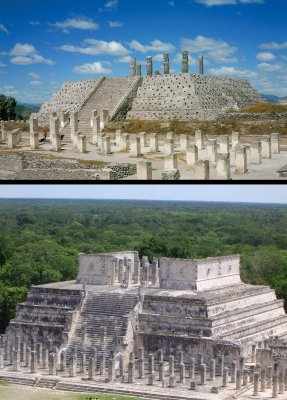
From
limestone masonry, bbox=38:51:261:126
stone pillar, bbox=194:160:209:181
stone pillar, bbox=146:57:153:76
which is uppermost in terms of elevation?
stone pillar, bbox=146:57:153:76

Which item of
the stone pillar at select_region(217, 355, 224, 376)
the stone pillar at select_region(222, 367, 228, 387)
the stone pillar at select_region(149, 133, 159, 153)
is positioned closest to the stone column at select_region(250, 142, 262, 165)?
the stone pillar at select_region(149, 133, 159, 153)

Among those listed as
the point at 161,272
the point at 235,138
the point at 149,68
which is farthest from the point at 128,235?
the point at 161,272

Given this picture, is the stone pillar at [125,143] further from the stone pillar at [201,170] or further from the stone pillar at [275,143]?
the stone pillar at [201,170]

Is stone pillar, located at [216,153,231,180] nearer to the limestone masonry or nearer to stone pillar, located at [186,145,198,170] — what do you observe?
stone pillar, located at [186,145,198,170]

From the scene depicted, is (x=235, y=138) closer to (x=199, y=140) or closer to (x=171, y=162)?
(x=199, y=140)

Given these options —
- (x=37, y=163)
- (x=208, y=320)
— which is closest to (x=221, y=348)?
(x=208, y=320)

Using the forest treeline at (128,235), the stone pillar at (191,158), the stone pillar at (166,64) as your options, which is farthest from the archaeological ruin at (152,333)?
the stone pillar at (166,64)

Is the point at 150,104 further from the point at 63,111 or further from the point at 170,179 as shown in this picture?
the point at 170,179
